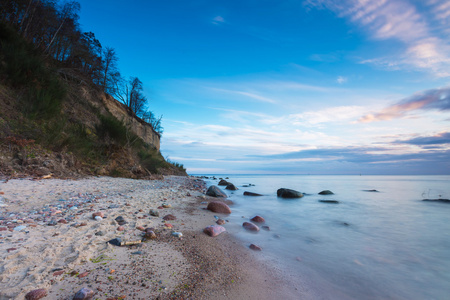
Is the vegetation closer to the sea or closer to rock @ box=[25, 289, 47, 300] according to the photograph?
rock @ box=[25, 289, 47, 300]

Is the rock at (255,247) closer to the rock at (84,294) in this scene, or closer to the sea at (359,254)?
the sea at (359,254)

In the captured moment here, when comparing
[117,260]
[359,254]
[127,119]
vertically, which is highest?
[127,119]

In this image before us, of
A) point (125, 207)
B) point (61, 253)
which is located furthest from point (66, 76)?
point (61, 253)

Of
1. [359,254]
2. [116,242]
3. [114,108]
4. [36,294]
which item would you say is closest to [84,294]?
→ [36,294]

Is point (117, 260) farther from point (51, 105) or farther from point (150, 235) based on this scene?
point (51, 105)

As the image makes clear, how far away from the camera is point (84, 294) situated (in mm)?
1515

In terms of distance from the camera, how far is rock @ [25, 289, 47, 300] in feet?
4.76

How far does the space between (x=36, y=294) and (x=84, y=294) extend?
1.08 feet

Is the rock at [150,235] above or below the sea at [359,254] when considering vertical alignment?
above

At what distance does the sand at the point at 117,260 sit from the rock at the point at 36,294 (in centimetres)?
4

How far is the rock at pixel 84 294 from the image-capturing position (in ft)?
4.89

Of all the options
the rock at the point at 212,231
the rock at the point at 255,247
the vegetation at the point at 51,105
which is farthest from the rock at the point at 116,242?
the vegetation at the point at 51,105

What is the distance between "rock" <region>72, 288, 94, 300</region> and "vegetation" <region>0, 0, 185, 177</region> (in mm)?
6262

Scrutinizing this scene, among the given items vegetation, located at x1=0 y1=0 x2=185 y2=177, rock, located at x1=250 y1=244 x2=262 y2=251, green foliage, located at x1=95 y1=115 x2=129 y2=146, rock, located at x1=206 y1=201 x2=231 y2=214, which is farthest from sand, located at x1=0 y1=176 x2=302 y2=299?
green foliage, located at x1=95 y1=115 x2=129 y2=146
